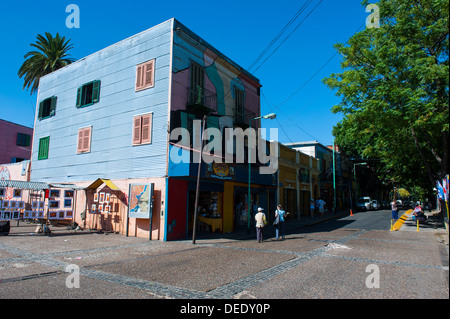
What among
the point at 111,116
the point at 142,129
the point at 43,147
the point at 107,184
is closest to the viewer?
the point at 107,184

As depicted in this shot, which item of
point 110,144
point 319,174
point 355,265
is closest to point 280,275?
point 355,265

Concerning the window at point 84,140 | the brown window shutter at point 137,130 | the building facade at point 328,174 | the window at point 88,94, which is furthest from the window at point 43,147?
the building facade at point 328,174

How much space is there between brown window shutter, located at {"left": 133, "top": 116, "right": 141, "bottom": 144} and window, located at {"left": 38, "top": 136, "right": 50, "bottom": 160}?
10.1m

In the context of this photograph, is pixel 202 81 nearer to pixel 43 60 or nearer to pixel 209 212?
pixel 209 212

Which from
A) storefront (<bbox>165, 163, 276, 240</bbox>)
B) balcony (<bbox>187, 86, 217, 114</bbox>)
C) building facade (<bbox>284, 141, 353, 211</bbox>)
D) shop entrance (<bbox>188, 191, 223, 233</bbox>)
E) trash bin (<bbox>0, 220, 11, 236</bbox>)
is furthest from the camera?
building facade (<bbox>284, 141, 353, 211</bbox>)

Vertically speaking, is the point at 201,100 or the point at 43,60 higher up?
the point at 43,60

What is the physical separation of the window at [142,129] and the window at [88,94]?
4563 mm

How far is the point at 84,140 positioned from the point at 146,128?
6025 mm

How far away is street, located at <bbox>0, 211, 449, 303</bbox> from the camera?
5.98m

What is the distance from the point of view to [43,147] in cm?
2239

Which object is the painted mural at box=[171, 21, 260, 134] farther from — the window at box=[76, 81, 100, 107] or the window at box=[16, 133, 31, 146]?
the window at box=[16, 133, 31, 146]

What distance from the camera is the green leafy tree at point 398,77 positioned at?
13203 mm

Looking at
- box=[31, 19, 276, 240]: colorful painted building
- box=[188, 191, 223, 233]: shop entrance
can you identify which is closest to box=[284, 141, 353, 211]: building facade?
box=[31, 19, 276, 240]: colorful painted building

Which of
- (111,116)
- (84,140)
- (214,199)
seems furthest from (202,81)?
(84,140)
